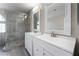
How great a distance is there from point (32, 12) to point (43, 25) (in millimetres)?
373

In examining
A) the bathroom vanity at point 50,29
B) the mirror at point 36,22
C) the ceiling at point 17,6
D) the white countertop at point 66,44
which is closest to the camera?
the white countertop at point 66,44

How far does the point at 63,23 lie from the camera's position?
127 cm

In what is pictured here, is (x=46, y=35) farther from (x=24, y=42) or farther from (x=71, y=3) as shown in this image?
(x=71, y=3)

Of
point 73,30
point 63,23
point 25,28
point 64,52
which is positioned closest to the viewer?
point 64,52

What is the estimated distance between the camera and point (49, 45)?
1.14 metres

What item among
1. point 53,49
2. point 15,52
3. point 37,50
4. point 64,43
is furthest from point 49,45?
point 15,52

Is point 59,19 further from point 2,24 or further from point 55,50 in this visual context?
point 2,24

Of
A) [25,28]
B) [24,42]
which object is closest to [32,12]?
[25,28]

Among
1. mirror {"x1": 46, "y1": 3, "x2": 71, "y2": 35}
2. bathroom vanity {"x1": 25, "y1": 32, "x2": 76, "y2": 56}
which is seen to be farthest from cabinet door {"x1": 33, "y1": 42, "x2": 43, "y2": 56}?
mirror {"x1": 46, "y1": 3, "x2": 71, "y2": 35}

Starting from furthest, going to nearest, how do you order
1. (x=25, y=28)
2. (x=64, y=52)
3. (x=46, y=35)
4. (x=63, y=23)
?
(x=46, y=35) < (x=25, y=28) < (x=63, y=23) < (x=64, y=52)

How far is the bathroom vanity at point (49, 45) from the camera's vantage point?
0.90m

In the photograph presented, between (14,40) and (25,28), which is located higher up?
(25,28)

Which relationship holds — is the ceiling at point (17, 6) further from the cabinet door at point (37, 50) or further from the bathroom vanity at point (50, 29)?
the cabinet door at point (37, 50)

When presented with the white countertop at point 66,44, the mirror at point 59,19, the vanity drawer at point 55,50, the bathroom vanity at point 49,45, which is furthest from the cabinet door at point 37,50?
the mirror at point 59,19
